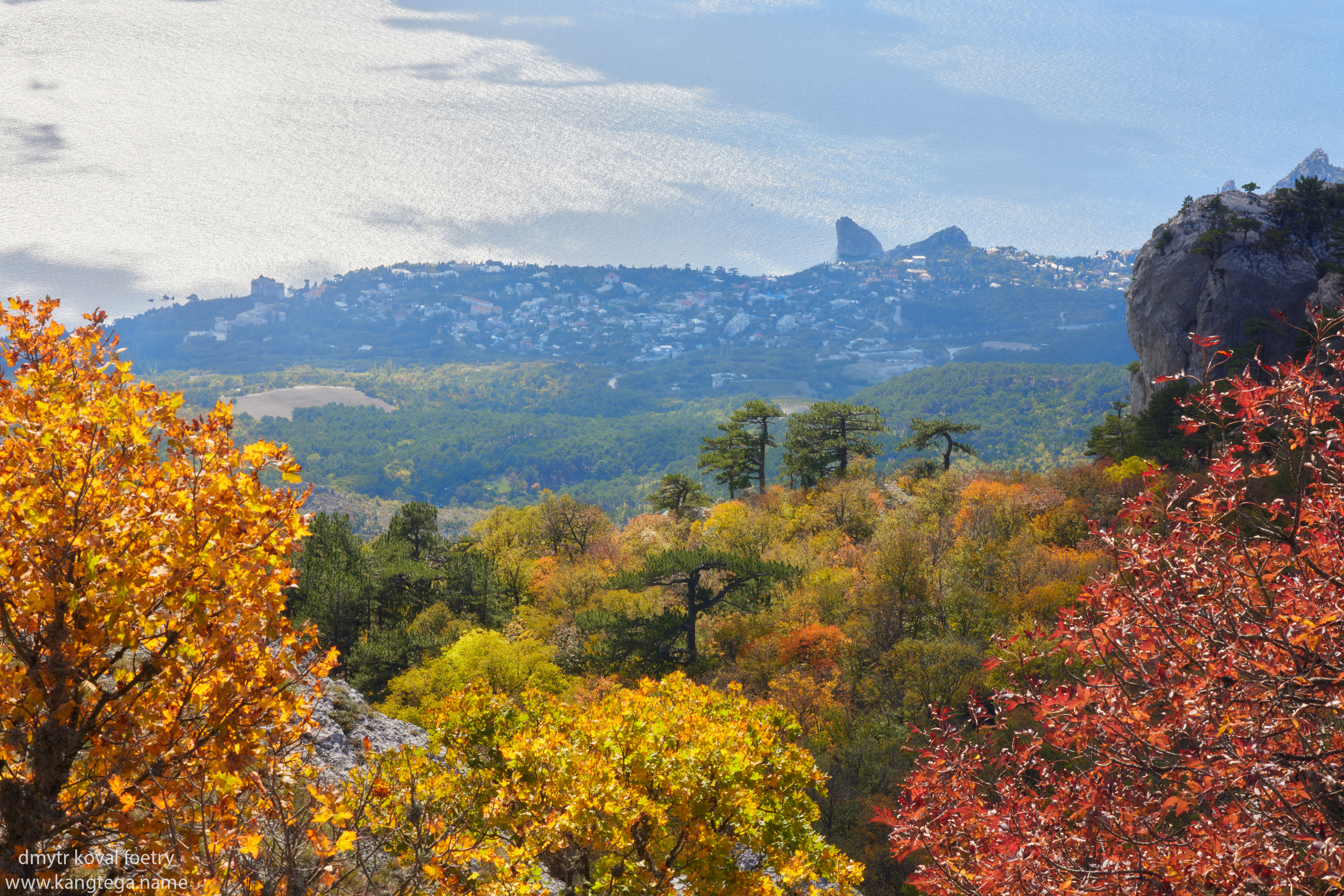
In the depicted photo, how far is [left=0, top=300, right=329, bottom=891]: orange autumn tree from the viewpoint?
4.75 m

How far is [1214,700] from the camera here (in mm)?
5047

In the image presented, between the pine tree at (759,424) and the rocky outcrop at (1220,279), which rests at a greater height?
the rocky outcrop at (1220,279)

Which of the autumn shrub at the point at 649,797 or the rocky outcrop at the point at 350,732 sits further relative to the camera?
the rocky outcrop at the point at 350,732

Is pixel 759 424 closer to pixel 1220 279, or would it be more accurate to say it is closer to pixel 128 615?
pixel 1220 279

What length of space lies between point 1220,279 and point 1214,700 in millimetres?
67845

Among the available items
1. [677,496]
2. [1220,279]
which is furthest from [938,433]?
[1220,279]

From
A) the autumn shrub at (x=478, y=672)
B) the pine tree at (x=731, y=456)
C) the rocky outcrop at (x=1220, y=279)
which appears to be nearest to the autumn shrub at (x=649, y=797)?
the autumn shrub at (x=478, y=672)

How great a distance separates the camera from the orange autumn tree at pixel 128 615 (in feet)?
15.6

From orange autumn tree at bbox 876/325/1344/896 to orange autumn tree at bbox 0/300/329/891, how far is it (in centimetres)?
600

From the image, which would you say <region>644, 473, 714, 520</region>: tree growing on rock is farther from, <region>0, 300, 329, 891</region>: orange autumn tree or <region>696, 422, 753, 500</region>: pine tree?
<region>0, 300, 329, 891</region>: orange autumn tree

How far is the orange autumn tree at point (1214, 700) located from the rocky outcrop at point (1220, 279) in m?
54.4

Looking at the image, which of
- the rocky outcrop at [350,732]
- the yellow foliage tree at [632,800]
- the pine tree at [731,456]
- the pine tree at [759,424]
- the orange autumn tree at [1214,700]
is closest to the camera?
the orange autumn tree at [1214,700]

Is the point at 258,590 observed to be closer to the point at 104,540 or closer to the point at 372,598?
the point at 104,540

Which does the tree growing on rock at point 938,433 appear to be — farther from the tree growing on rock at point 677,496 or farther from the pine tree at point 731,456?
the tree growing on rock at point 677,496
